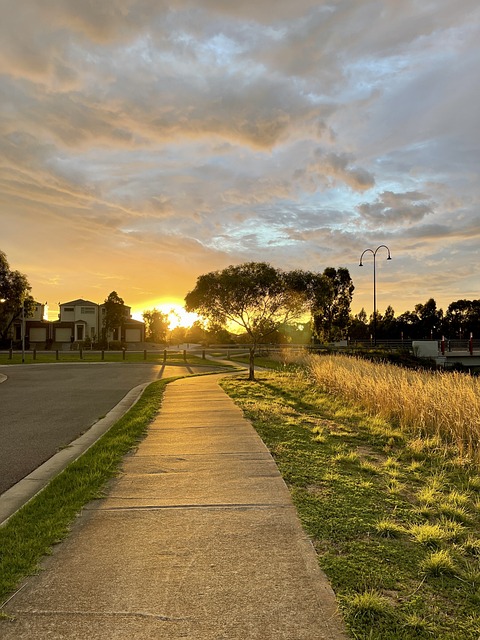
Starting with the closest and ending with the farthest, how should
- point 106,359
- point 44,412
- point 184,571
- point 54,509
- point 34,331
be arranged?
point 184,571, point 54,509, point 44,412, point 106,359, point 34,331

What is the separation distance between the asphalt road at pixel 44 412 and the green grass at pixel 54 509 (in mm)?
846

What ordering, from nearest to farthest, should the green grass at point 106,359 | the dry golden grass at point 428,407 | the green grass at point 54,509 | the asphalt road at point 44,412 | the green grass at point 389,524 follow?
the green grass at point 389,524 < the green grass at point 54,509 < the asphalt road at point 44,412 < the dry golden grass at point 428,407 < the green grass at point 106,359

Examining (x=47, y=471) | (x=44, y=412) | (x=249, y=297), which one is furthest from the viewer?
(x=249, y=297)

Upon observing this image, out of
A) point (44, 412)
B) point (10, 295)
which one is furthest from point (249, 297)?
point (10, 295)

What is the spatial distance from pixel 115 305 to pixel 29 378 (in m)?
42.5

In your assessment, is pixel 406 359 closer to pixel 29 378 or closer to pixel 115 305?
pixel 29 378

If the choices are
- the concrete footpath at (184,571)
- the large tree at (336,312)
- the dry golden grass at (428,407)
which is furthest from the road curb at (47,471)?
the large tree at (336,312)

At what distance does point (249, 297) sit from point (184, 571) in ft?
57.5

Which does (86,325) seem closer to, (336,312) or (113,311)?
(113,311)

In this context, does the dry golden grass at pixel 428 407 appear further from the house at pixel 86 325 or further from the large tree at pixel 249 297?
the house at pixel 86 325

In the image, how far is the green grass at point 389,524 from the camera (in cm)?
296

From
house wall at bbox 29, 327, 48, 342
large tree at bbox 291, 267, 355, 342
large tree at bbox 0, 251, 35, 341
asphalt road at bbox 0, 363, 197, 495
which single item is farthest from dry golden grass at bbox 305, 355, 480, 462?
house wall at bbox 29, 327, 48, 342

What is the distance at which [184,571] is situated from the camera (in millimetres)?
3494

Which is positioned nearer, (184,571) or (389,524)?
(184,571)
